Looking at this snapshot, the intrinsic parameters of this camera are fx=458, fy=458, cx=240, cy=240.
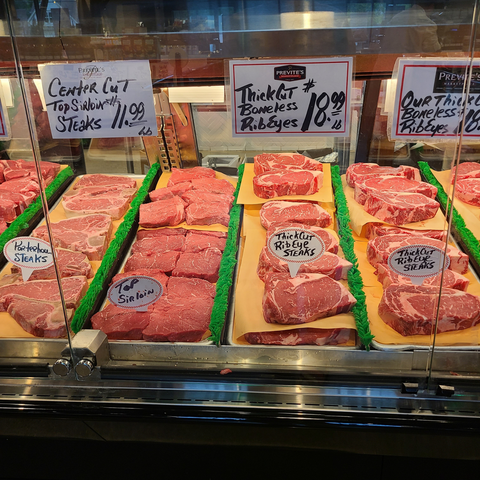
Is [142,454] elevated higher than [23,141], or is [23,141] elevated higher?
[23,141]

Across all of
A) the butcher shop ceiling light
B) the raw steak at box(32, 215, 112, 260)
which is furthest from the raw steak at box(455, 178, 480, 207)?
the raw steak at box(32, 215, 112, 260)

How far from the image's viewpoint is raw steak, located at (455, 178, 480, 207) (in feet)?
8.56

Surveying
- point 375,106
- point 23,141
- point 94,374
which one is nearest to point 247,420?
point 94,374

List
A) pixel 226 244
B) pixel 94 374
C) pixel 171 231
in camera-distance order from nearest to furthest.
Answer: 1. pixel 94 374
2. pixel 226 244
3. pixel 171 231

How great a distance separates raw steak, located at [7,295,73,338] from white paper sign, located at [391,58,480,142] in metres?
1.41

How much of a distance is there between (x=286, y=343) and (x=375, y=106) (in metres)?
1.13

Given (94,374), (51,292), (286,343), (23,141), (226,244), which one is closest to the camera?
(94,374)

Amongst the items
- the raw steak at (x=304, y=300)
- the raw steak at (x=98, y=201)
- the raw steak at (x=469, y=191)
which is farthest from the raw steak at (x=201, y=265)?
the raw steak at (x=469, y=191)

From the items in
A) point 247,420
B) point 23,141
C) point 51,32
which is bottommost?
point 247,420

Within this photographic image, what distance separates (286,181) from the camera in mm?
2650

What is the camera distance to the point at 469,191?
262cm

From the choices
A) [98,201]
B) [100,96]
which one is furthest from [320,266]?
[98,201]

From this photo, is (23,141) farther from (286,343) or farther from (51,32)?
(286,343)

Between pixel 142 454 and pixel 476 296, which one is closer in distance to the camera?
pixel 142 454
